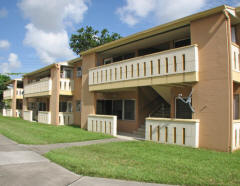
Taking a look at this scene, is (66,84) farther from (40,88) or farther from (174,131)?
(174,131)

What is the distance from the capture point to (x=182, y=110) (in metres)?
12.2

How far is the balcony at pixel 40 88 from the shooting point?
885 inches

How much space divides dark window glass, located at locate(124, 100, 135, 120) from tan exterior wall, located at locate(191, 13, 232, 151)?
635cm

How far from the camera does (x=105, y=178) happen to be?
600 cm

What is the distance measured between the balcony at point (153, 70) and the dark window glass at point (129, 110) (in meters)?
2.33

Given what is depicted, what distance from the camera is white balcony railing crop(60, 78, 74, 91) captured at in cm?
2131

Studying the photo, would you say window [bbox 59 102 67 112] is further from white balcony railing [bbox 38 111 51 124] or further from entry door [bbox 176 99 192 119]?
entry door [bbox 176 99 192 119]

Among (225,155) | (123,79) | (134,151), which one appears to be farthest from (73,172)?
(123,79)

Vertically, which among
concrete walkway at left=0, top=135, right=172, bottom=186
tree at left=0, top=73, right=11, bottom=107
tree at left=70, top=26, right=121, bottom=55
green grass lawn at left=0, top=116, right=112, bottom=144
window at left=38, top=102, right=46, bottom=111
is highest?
tree at left=70, top=26, right=121, bottom=55

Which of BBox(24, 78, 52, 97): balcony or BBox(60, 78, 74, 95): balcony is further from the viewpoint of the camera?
BBox(24, 78, 52, 97): balcony

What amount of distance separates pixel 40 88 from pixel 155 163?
64.9ft

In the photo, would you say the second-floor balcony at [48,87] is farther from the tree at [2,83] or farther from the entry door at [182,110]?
the tree at [2,83]

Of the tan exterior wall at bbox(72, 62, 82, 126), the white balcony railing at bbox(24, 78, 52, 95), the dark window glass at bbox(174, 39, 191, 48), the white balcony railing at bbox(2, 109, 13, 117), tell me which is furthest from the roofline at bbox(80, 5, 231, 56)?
the white balcony railing at bbox(2, 109, 13, 117)

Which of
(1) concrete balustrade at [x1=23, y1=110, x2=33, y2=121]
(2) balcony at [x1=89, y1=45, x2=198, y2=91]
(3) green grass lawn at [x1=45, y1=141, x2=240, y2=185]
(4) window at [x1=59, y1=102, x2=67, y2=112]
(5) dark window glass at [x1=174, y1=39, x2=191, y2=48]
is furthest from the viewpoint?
(1) concrete balustrade at [x1=23, y1=110, x2=33, y2=121]
